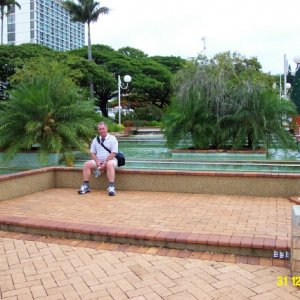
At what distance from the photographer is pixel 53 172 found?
8281mm

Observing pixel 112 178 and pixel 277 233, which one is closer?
pixel 277 233

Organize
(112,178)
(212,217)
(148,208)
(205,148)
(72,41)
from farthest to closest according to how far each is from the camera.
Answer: (72,41) < (205,148) < (112,178) < (148,208) < (212,217)

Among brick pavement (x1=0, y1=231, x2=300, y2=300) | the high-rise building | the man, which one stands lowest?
brick pavement (x1=0, y1=231, x2=300, y2=300)

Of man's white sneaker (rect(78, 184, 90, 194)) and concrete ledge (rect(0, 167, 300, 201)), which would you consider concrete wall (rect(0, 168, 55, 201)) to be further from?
man's white sneaker (rect(78, 184, 90, 194))

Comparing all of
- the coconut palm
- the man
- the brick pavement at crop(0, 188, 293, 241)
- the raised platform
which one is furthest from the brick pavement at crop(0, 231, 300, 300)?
the coconut palm

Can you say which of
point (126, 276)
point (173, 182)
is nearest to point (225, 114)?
point (173, 182)

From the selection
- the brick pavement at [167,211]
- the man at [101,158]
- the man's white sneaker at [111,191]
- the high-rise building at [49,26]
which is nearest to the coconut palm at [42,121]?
the man at [101,158]

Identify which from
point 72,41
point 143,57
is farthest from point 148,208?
point 72,41

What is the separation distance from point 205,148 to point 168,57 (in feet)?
132

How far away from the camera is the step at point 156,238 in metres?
4.17

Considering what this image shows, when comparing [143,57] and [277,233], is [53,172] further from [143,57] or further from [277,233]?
[143,57]

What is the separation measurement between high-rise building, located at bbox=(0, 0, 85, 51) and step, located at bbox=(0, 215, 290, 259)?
67.8 metres

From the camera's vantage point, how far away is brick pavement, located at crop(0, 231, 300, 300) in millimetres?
3387

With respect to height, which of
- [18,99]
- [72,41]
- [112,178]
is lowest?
[112,178]
